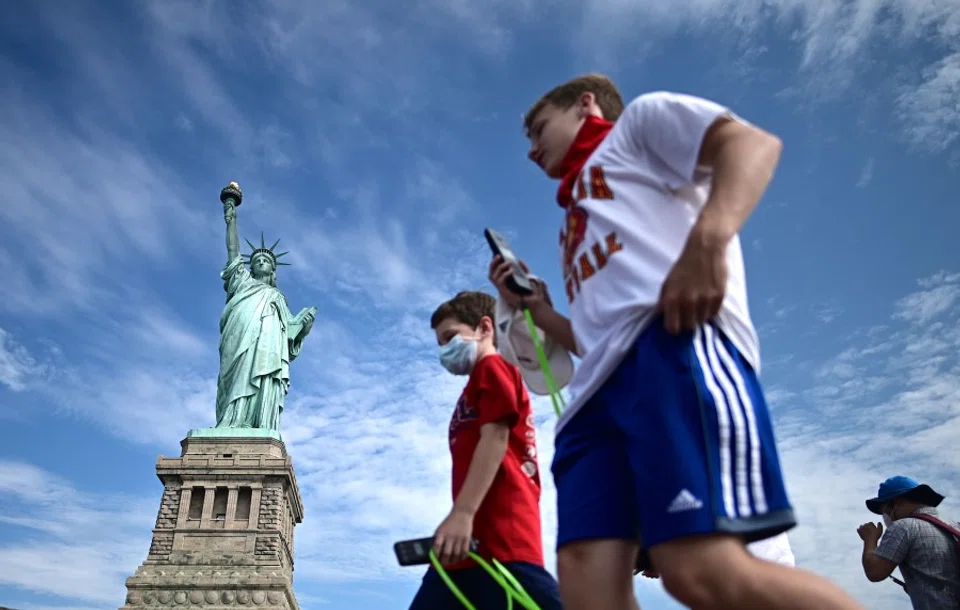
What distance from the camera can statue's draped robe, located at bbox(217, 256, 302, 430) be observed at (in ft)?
65.1

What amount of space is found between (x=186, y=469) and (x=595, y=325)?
18.8 metres

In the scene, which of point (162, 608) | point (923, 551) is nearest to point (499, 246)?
point (923, 551)

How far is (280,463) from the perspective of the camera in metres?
18.6

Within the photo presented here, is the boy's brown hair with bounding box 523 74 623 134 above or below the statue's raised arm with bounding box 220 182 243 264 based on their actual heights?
below

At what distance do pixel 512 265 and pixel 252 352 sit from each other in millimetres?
19308

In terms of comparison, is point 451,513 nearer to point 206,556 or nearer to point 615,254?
point 615,254

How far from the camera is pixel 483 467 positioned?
2367 millimetres

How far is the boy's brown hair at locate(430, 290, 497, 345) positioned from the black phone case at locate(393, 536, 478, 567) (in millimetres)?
948

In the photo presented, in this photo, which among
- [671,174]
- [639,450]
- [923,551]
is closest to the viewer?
[639,450]

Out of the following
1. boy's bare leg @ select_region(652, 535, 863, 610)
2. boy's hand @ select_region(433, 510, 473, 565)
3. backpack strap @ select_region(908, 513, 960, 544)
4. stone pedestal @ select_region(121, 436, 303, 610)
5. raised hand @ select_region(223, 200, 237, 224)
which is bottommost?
boy's bare leg @ select_region(652, 535, 863, 610)

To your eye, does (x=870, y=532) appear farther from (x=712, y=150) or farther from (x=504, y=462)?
(x=712, y=150)

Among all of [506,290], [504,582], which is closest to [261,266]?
[506,290]

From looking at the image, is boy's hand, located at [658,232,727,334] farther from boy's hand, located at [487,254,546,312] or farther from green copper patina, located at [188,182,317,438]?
green copper patina, located at [188,182,317,438]

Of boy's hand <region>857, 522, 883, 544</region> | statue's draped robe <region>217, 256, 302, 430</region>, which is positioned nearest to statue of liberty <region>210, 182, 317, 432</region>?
statue's draped robe <region>217, 256, 302, 430</region>
